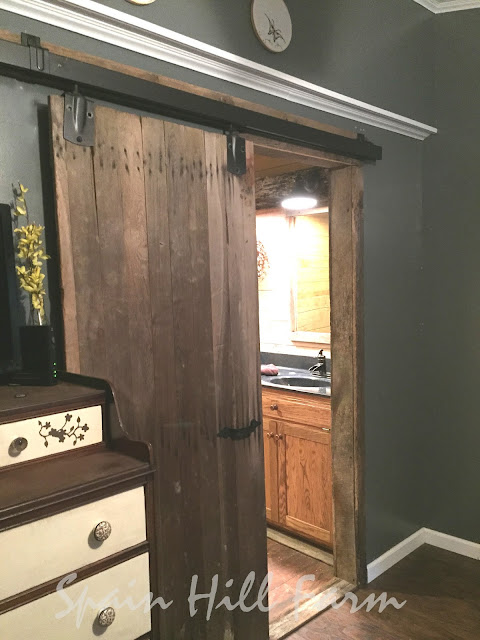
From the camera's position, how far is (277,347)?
413 centimetres

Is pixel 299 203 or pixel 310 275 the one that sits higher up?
pixel 299 203

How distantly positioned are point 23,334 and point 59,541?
0.55m

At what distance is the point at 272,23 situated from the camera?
2107 millimetres

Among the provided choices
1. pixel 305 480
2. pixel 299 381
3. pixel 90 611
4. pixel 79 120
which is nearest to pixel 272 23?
pixel 79 120

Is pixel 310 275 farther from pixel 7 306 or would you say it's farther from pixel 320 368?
pixel 7 306

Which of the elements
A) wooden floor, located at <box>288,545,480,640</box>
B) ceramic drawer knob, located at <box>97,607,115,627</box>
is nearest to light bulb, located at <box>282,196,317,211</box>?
wooden floor, located at <box>288,545,480,640</box>

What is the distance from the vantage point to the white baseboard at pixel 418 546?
286 centimetres

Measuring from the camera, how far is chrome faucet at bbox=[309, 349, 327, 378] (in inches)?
142

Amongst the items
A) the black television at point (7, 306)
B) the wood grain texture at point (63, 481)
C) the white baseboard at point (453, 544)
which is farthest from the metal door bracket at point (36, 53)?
the white baseboard at point (453, 544)

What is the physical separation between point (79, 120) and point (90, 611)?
4.15ft

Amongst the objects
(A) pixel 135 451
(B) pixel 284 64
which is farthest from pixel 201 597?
(B) pixel 284 64

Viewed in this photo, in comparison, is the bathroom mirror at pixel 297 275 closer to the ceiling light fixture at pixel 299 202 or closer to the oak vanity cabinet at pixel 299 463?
the ceiling light fixture at pixel 299 202

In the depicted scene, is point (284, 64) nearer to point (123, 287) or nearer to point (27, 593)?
point (123, 287)

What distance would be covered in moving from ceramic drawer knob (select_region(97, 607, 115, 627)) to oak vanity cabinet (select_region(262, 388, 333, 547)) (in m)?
1.99
